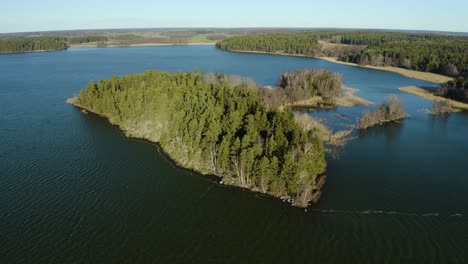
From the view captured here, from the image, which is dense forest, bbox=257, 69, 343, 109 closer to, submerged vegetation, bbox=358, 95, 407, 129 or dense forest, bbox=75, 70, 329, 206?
submerged vegetation, bbox=358, 95, 407, 129

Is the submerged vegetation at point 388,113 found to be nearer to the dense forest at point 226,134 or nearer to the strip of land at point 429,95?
the strip of land at point 429,95

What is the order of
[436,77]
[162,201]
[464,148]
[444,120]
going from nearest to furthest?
1. [162,201]
2. [464,148]
3. [444,120]
4. [436,77]

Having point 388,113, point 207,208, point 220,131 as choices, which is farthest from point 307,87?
point 207,208

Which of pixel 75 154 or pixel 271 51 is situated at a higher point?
pixel 271 51

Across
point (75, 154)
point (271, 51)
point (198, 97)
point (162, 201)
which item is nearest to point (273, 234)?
point (162, 201)

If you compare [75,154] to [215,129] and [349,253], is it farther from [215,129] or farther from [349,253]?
[349,253]

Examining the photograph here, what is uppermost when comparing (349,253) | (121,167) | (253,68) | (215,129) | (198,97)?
(253,68)

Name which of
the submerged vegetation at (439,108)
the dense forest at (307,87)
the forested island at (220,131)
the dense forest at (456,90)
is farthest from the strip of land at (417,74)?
the forested island at (220,131)

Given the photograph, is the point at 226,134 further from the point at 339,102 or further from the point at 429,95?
the point at 429,95

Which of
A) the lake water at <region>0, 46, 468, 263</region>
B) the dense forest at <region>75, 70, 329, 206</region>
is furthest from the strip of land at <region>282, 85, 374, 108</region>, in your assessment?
the dense forest at <region>75, 70, 329, 206</region>
